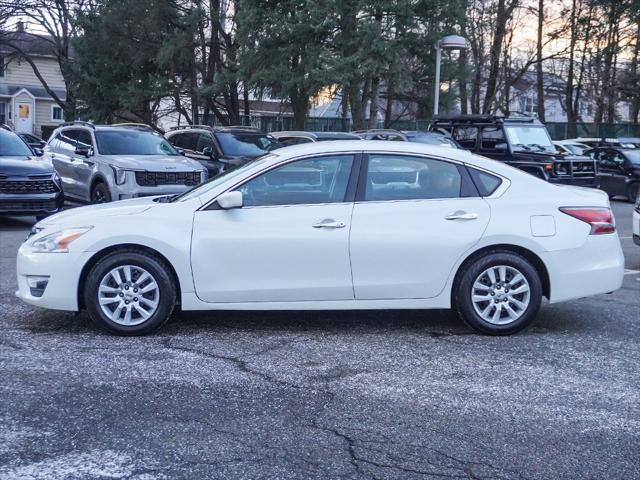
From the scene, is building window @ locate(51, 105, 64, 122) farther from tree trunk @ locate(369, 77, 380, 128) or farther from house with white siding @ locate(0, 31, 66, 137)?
tree trunk @ locate(369, 77, 380, 128)

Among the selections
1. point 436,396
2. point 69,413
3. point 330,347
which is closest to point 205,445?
point 69,413

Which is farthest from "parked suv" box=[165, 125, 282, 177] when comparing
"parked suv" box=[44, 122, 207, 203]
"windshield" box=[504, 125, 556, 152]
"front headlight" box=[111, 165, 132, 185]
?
"windshield" box=[504, 125, 556, 152]

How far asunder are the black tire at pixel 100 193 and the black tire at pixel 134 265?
8.36 m

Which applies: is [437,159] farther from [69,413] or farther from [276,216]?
[69,413]

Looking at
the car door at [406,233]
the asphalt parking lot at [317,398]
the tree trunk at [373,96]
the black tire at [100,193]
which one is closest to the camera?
the asphalt parking lot at [317,398]

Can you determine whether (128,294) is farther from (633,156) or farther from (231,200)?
(633,156)

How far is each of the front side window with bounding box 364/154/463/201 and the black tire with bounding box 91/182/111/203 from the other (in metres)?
8.78

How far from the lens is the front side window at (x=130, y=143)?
15819 mm

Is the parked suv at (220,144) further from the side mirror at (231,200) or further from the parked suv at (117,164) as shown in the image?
the side mirror at (231,200)

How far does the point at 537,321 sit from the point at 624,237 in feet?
25.0

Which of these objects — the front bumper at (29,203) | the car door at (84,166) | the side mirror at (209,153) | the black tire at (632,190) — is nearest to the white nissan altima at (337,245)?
the front bumper at (29,203)

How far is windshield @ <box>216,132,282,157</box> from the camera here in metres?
18.0

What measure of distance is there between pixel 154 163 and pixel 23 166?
2225 millimetres

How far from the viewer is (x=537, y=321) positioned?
7625mm
